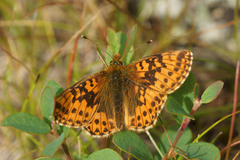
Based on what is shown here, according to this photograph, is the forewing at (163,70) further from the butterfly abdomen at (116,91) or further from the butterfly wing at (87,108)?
the butterfly wing at (87,108)

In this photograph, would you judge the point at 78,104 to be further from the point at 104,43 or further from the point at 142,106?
the point at 104,43

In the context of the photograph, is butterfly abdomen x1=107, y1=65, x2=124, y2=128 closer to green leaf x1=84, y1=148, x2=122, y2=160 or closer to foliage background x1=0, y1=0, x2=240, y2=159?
green leaf x1=84, y1=148, x2=122, y2=160

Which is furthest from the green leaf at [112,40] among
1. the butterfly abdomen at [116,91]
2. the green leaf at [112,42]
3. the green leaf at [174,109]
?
the green leaf at [174,109]

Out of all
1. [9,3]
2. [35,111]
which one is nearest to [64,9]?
[9,3]

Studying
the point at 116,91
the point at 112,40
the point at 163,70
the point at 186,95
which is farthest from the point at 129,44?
the point at 186,95

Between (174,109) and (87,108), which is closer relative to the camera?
(174,109)

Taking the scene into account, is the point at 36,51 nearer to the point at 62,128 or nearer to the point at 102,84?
the point at 102,84
